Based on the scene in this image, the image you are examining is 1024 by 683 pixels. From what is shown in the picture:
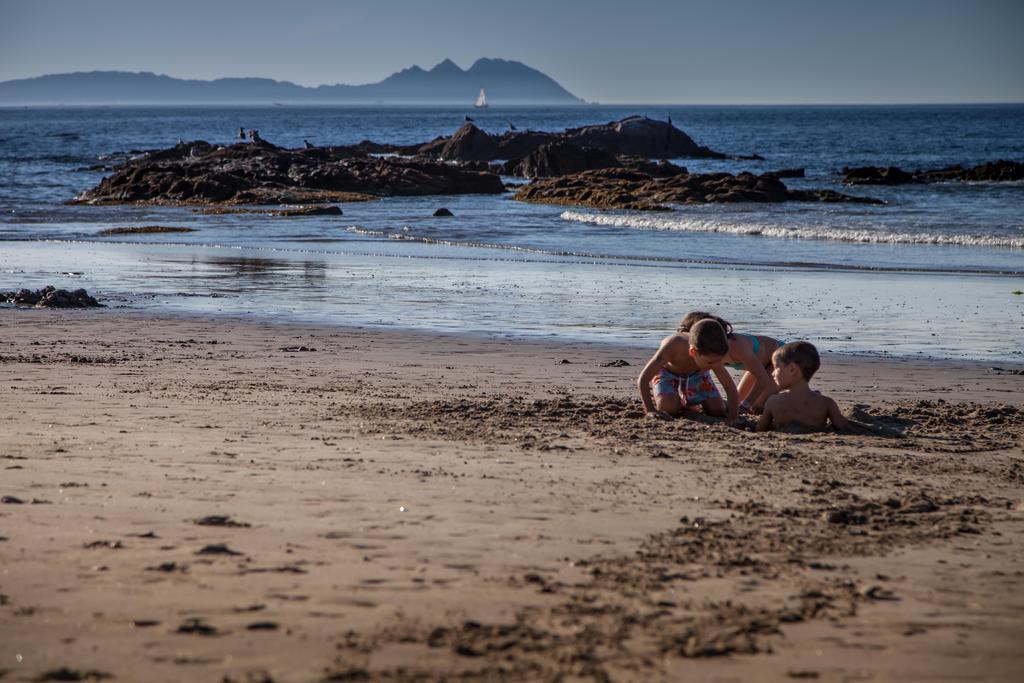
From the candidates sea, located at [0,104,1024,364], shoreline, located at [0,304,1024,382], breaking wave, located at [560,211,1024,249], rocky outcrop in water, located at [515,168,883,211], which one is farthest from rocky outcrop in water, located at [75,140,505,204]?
shoreline, located at [0,304,1024,382]

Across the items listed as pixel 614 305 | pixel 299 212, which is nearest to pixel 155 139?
pixel 299 212

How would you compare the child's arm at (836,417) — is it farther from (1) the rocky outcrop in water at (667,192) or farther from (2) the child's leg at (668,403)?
(1) the rocky outcrop in water at (667,192)

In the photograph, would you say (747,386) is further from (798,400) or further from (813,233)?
(813,233)

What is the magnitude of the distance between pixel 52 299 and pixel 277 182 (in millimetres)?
23876

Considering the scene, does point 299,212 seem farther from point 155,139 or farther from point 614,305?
point 155,139

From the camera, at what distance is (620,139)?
64.7 m

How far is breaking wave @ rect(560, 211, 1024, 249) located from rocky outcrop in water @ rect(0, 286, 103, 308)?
47.9 ft

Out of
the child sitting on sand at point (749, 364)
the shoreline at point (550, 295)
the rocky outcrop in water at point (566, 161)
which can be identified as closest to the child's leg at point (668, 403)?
the child sitting on sand at point (749, 364)

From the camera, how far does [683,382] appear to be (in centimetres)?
740

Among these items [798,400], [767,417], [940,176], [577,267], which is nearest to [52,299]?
[577,267]

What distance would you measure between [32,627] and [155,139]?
9140 centimetres

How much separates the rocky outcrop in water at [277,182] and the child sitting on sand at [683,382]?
2519cm

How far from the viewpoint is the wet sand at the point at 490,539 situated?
11.4 ft

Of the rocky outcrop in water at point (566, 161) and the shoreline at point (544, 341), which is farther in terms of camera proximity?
the rocky outcrop in water at point (566, 161)
